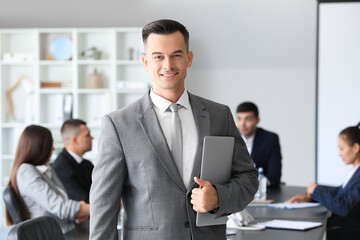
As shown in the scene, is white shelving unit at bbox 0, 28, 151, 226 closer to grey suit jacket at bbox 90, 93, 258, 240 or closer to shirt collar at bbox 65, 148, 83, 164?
shirt collar at bbox 65, 148, 83, 164

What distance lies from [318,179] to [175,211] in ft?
16.0

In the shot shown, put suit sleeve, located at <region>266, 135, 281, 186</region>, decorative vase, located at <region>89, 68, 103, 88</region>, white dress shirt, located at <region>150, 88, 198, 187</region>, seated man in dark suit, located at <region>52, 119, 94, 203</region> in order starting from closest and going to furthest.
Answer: white dress shirt, located at <region>150, 88, 198, 187</region>, seated man in dark suit, located at <region>52, 119, 94, 203</region>, suit sleeve, located at <region>266, 135, 281, 186</region>, decorative vase, located at <region>89, 68, 103, 88</region>

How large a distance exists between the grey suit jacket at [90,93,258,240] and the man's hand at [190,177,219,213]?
25 millimetres

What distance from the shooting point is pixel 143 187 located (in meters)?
1.71

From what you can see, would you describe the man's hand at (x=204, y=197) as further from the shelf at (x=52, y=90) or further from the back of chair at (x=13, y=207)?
the shelf at (x=52, y=90)

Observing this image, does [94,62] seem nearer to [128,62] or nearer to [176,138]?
[128,62]

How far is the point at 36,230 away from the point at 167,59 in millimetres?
→ 883

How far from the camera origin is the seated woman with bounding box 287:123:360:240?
3.77 m

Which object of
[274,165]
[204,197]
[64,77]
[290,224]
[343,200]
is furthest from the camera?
[64,77]

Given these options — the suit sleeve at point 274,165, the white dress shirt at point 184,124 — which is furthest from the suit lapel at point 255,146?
the white dress shirt at point 184,124

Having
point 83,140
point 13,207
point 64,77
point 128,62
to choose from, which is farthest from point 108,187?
point 64,77

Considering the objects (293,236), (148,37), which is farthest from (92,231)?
(293,236)

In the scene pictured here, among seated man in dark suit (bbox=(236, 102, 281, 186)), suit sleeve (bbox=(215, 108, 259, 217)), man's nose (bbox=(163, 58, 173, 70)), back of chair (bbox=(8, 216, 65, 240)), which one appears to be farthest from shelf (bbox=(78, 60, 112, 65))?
man's nose (bbox=(163, 58, 173, 70))

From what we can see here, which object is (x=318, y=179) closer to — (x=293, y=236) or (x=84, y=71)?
(x=84, y=71)
